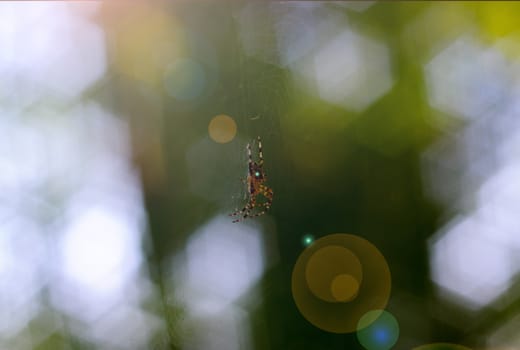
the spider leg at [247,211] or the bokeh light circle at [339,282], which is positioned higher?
the spider leg at [247,211]

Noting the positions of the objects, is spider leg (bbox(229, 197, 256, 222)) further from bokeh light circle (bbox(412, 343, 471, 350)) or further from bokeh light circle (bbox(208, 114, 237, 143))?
bokeh light circle (bbox(412, 343, 471, 350))

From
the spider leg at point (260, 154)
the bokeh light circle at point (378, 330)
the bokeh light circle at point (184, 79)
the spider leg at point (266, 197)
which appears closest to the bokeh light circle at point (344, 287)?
the bokeh light circle at point (378, 330)

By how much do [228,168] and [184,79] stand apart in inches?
29.2

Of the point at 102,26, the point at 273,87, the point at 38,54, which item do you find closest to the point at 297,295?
the point at 273,87

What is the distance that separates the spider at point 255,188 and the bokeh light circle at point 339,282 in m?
0.48

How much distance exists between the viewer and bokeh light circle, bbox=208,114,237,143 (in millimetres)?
2758

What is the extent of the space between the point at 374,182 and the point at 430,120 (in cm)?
59

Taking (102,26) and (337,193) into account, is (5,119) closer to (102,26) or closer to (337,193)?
(102,26)

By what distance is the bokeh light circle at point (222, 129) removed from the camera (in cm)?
276

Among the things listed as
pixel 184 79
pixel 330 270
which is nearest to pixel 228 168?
pixel 184 79

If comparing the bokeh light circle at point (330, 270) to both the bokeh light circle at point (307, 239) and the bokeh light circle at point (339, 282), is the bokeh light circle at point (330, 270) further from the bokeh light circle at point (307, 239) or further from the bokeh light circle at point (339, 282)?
the bokeh light circle at point (307, 239)

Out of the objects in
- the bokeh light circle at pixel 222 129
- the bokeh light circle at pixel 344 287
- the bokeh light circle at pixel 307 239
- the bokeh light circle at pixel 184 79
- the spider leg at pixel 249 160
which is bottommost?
the bokeh light circle at pixel 344 287

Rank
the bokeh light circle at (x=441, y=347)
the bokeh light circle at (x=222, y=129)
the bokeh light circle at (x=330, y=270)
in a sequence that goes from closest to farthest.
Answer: the bokeh light circle at (x=441, y=347)
the bokeh light circle at (x=222, y=129)
the bokeh light circle at (x=330, y=270)

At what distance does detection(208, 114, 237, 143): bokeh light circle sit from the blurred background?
14mm
